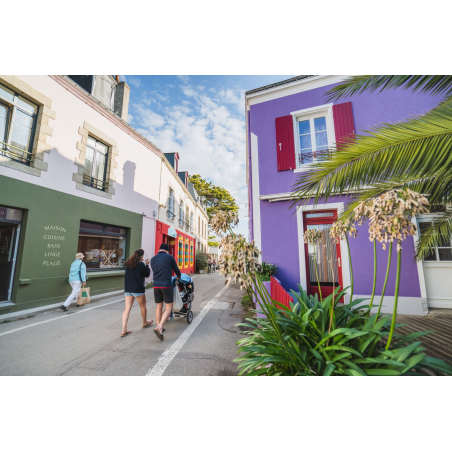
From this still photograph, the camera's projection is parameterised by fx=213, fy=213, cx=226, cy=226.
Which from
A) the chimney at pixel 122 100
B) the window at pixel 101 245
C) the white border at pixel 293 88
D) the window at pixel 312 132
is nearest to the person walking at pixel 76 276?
the window at pixel 101 245

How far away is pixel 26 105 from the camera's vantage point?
577 centimetres

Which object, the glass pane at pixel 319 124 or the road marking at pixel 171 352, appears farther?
the glass pane at pixel 319 124

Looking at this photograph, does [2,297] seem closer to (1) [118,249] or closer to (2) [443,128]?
(1) [118,249]

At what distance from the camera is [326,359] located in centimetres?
196

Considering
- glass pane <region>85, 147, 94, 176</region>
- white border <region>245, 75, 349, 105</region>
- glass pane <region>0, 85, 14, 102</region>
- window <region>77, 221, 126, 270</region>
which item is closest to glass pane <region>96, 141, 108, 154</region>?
glass pane <region>85, 147, 94, 176</region>

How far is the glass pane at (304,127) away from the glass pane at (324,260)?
2.74 m

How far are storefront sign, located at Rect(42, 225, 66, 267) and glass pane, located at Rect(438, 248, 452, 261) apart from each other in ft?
32.5

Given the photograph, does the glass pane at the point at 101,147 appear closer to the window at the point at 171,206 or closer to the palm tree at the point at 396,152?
the window at the point at 171,206

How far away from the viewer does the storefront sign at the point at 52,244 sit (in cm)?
591

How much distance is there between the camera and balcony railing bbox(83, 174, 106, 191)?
7.45m

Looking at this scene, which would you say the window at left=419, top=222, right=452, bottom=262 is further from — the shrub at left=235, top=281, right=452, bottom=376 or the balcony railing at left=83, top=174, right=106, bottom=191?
the balcony railing at left=83, top=174, right=106, bottom=191

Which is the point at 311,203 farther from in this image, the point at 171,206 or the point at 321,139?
the point at 171,206

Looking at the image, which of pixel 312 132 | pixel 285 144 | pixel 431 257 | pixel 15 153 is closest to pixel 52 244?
pixel 15 153

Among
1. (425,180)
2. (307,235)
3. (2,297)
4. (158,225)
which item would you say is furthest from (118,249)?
(425,180)
